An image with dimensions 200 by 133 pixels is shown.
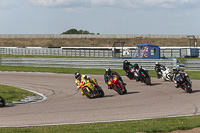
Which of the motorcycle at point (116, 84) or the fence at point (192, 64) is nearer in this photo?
the motorcycle at point (116, 84)

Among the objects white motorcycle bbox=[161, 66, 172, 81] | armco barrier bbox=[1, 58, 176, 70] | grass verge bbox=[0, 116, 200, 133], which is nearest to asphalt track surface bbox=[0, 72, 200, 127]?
grass verge bbox=[0, 116, 200, 133]

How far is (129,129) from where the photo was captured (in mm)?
9898

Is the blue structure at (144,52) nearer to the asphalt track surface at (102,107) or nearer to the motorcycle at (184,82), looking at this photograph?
the asphalt track surface at (102,107)

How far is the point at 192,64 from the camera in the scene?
3369 centimetres

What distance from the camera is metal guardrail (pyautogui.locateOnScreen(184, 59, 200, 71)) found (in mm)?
33381

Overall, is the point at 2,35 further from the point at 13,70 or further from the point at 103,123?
the point at 103,123

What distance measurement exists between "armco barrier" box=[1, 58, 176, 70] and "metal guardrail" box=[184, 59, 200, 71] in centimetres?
143

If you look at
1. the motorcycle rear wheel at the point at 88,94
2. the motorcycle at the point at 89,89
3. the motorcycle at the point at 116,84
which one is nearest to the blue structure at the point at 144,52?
the motorcycle at the point at 116,84

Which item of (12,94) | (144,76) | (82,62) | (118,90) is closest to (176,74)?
(144,76)

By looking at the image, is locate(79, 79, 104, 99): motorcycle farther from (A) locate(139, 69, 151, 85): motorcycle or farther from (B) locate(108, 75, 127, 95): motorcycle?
(A) locate(139, 69, 151, 85): motorcycle

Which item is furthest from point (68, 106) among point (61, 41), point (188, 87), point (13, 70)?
point (61, 41)

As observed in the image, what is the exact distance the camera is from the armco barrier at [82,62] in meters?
33.8

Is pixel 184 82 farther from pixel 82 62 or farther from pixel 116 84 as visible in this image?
pixel 82 62

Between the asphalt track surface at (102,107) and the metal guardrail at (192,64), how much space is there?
1088 cm
